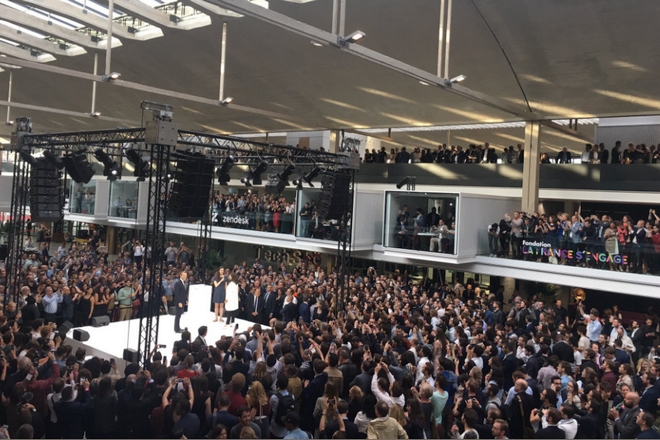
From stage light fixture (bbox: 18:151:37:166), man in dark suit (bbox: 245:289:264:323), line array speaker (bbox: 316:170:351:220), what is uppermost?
stage light fixture (bbox: 18:151:37:166)

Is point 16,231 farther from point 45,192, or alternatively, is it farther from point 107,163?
point 107,163

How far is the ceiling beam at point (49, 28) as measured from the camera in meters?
17.4

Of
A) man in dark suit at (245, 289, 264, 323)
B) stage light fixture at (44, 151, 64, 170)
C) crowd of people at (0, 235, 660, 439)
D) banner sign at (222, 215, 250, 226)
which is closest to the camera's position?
crowd of people at (0, 235, 660, 439)

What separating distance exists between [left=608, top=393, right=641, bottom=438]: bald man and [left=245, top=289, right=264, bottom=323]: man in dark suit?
9.61 meters

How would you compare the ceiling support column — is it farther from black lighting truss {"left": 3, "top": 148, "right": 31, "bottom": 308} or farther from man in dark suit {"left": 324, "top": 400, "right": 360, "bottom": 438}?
black lighting truss {"left": 3, "top": 148, "right": 31, "bottom": 308}

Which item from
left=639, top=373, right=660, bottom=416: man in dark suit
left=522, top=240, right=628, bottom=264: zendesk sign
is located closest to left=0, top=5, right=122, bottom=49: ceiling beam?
left=522, top=240, right=628, bottom=264: zendesk sign

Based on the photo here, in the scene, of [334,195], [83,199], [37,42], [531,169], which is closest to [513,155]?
[531,169]

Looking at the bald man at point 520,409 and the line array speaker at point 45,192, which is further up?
the line array speaker at point 45,192

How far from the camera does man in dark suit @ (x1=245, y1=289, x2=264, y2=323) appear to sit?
1423 centimetres

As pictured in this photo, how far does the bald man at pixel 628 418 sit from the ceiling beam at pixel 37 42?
853 inches

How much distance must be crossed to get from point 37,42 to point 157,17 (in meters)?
7.40

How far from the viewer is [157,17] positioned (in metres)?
17.2

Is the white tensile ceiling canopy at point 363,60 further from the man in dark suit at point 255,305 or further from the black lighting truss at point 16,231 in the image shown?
the man in dark suit at point 255,305

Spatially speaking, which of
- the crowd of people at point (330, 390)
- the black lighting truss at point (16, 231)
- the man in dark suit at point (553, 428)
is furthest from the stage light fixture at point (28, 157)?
the man in dark suit at point (553, 428)
